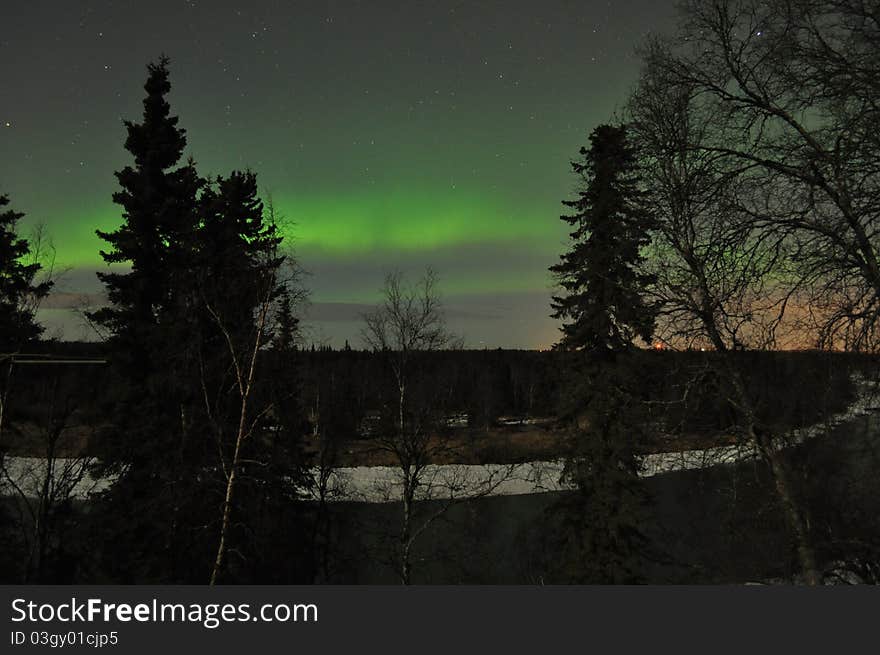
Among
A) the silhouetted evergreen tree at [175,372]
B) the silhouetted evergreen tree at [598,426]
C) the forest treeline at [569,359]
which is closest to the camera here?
the forest treeline at [569,359]

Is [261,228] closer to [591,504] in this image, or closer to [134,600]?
[134,600]

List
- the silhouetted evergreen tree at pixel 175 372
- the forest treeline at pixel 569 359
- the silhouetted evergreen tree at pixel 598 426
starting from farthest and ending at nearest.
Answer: the silhouetted evergreen tree at pixel 598 426
the silhouetted evergreen tree at pixel 175 372
the forest treeline at pixel 569 359

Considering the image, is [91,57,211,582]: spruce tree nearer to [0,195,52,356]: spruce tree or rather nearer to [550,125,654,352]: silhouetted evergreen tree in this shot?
[0,195,52,356]: spruce tree

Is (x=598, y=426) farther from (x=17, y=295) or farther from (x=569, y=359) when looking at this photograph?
(x=17, y=295)

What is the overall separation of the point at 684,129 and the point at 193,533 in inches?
573

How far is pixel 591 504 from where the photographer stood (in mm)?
15664

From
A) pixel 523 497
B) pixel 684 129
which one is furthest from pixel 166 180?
pixel 523 497

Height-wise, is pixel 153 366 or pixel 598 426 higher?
pixel 153 366

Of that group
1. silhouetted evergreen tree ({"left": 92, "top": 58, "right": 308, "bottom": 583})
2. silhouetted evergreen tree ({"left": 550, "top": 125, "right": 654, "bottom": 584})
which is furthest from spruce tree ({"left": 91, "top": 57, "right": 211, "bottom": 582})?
silhouetted evergreen tree ({"left": 550, "top": 125, "right": 654, "bottom": 584})

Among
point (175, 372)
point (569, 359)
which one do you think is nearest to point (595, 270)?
point (569, 359)

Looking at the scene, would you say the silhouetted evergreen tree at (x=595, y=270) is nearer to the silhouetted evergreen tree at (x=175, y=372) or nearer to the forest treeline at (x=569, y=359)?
the forest treeline at (x=569, y=359)

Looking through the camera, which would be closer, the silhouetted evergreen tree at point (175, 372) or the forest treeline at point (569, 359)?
the forest treeline at point (569, 359)

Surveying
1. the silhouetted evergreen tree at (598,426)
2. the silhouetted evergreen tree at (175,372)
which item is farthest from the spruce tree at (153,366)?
the silhouetted evergreen tree at (598,426)

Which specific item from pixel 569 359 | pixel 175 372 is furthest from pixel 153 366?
pixel 569 359
